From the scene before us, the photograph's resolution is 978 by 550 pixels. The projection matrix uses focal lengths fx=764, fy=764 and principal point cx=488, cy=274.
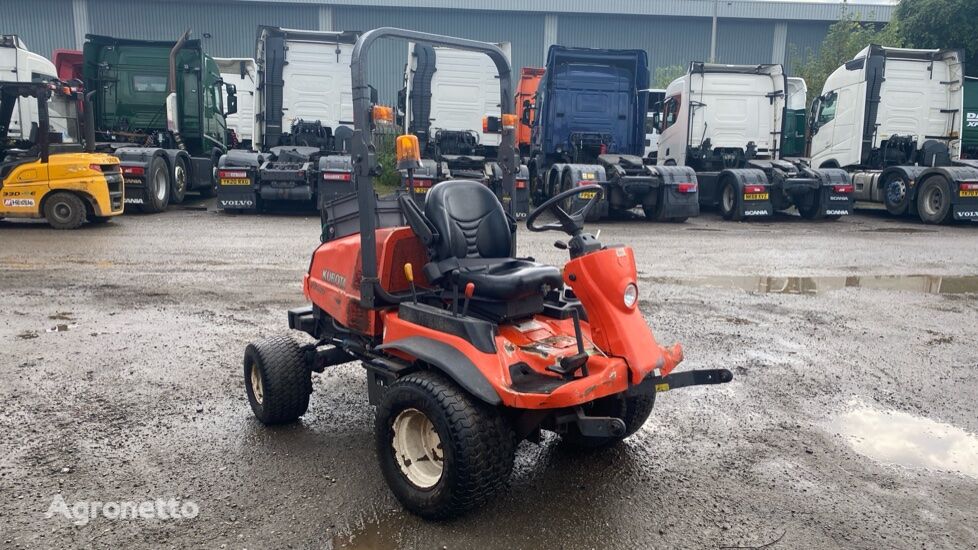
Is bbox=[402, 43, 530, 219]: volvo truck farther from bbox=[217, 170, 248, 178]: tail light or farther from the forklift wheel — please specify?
the forklift wheel

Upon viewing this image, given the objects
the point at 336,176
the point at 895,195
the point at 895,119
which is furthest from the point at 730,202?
the point at 336,176

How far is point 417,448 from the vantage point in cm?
335

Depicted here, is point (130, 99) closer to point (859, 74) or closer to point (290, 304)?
point (290, 304)

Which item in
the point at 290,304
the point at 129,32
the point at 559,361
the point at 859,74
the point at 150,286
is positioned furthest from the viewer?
the point at 129,32

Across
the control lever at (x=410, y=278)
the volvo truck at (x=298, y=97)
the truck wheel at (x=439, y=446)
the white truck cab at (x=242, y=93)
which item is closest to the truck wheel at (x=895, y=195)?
the volvo truck at (x=298, y=97)

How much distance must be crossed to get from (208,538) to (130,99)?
51.1ft

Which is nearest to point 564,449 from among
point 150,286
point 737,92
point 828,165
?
point 150,286

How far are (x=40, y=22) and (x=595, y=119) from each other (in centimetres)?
3032

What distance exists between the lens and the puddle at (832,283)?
822 centimetres

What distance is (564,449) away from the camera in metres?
3.94

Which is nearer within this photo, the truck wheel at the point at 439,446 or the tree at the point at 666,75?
the truck wheel at the point at 439,446

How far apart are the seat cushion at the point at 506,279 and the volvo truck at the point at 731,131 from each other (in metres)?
12.7

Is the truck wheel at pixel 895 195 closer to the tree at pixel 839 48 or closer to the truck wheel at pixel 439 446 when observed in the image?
the tree at pixel 839 48

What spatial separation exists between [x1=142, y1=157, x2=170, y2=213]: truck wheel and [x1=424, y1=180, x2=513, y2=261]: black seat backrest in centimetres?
1155
